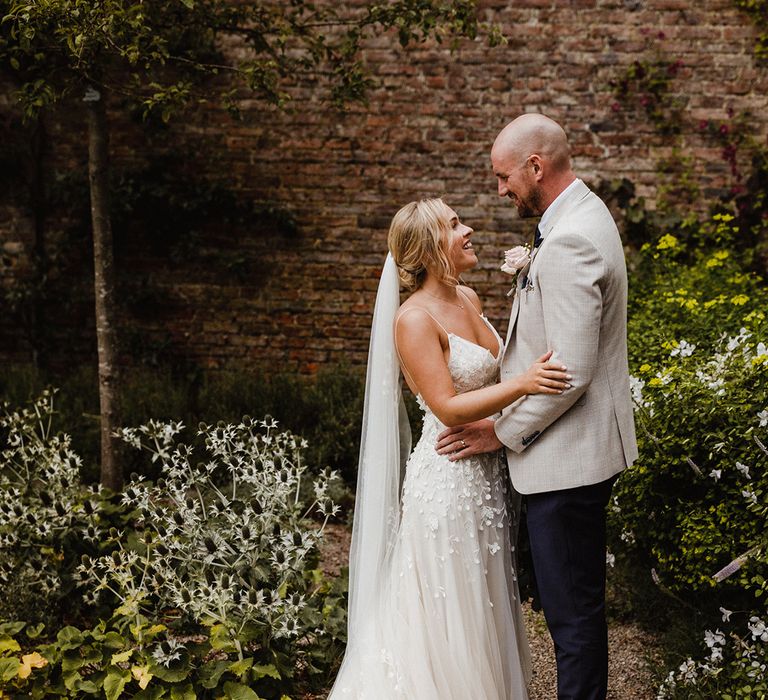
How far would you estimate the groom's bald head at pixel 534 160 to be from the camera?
252 centimetres

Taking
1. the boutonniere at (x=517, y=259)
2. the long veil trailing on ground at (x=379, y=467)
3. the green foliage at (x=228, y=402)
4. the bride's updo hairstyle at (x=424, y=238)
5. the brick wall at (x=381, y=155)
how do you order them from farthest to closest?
1. the brick wall at (x=381, y=155)
2. the green foliage at (x=228, y=402)
3. the long veil trailing on ground at (x=379, y=467)
4. the bride's updo hairstyle at (x=424, y=238)
5. the boutonniere at (x=517, y=259)

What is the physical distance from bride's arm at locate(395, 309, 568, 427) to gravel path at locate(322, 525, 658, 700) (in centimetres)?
106

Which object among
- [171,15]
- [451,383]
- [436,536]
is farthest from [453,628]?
[171,15]

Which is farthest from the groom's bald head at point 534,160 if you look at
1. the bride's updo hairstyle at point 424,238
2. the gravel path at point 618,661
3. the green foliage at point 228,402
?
the green foliage at point 228,402

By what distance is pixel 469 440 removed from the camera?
9.30ft

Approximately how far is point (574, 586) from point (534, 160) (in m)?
1.32

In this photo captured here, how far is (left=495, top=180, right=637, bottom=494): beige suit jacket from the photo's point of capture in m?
2.35

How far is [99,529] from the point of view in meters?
3.80

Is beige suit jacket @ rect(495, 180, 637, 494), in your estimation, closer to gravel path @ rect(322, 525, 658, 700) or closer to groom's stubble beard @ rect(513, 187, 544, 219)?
groom's stubble beard @ rect(513, 187, 544, 219)

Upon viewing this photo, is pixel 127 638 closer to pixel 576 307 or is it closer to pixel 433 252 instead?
pixel 433 252

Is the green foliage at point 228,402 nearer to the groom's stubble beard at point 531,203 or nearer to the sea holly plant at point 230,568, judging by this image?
the sea holly plant at point 230,568

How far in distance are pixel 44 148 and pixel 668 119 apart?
5.08 m

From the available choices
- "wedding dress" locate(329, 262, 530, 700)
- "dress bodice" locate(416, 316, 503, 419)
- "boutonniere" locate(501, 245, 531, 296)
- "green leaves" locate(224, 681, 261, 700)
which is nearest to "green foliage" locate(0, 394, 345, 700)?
"green leaves" locate(224, 681, 261, 700)

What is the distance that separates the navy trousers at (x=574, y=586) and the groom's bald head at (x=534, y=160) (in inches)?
36.5
